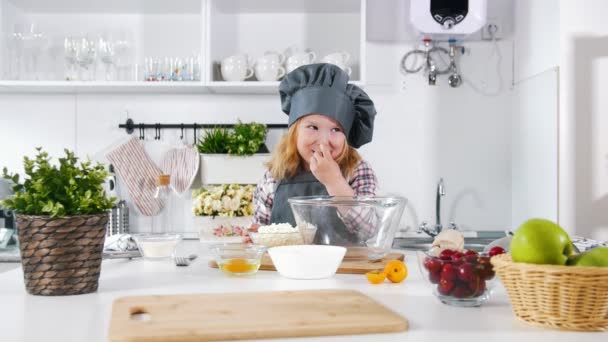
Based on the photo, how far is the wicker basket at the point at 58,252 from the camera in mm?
1088

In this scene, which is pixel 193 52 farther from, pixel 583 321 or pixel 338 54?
pixel 583 321

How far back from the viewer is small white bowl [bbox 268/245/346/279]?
1271 mm

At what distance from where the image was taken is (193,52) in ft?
9.52

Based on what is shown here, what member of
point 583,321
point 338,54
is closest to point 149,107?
point 338,54

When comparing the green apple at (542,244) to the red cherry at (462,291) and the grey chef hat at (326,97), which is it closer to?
the red cherry at (462,291)

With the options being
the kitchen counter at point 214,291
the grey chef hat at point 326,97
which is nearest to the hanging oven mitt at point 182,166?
the grey chef hat at point 326,97

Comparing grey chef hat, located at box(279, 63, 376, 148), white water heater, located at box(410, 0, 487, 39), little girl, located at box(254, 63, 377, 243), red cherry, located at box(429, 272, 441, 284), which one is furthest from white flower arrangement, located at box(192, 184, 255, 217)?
red cherry, located at box(429, 272, 441, 284)

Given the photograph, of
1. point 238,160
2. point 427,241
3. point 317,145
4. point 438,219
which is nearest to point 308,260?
point 317,145

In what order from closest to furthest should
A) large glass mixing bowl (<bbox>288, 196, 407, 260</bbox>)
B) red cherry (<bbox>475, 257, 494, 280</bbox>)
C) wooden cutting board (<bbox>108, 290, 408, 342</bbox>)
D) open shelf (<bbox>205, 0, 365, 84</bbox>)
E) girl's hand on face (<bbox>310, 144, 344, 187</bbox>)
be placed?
wooden cutting board (<bbox>108, 290, 408, 342</bbox>)
red cherry (<bbox>475, 257, 494, 280</bbox>)
large glass mixing bowl (<bbox>288, 196, 407, 260</bbox>)
girl's hand on face (<bbox>310, 144, 344, 187</bbox>)
open shelf (<bbox>205, 0, 365, 84</bbox>)

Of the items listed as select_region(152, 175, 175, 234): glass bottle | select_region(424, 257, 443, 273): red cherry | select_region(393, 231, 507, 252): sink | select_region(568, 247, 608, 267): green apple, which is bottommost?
select_region(393, 231, 507, 252): sink

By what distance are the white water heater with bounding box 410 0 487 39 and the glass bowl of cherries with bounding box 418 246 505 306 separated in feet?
5.96

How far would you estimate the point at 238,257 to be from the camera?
1331 mm

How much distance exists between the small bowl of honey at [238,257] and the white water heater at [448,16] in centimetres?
166

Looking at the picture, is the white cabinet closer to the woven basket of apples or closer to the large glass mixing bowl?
the large glass mixing bowl
